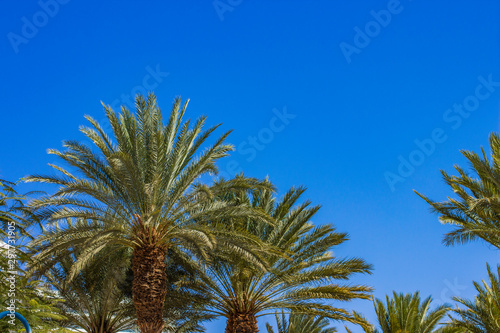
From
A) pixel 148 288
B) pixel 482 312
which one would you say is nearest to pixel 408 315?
pixel 482 312

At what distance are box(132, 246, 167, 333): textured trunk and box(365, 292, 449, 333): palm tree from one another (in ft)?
21.5

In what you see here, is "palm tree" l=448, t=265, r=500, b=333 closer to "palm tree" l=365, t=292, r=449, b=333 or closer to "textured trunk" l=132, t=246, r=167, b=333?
"palm tree" l=365, t=292, r=449, b=333

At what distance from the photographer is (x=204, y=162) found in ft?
51.2

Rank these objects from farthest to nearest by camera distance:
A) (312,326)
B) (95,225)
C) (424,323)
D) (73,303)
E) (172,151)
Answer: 1. (312,326)
2. (73,303)
3. (424,323)
4. (172,151)
5. (95,225)

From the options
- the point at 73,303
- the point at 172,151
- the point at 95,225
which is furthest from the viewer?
→ the point at 73,303

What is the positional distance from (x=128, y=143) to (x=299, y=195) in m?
6.50

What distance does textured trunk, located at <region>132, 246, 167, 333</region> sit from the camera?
15.1 meters

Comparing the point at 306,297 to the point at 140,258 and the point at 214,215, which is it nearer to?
the point at 214,215

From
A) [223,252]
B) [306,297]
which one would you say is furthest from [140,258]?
[306,297]

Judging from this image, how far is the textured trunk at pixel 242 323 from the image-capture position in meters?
17.8

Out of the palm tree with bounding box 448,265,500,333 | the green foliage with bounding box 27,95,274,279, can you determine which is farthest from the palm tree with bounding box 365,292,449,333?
the green foliage with bounding box 27,95,274,279

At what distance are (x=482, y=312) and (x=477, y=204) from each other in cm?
434

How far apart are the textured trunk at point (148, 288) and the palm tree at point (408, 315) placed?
6.56m

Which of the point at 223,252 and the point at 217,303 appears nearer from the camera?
the point at 223,252
